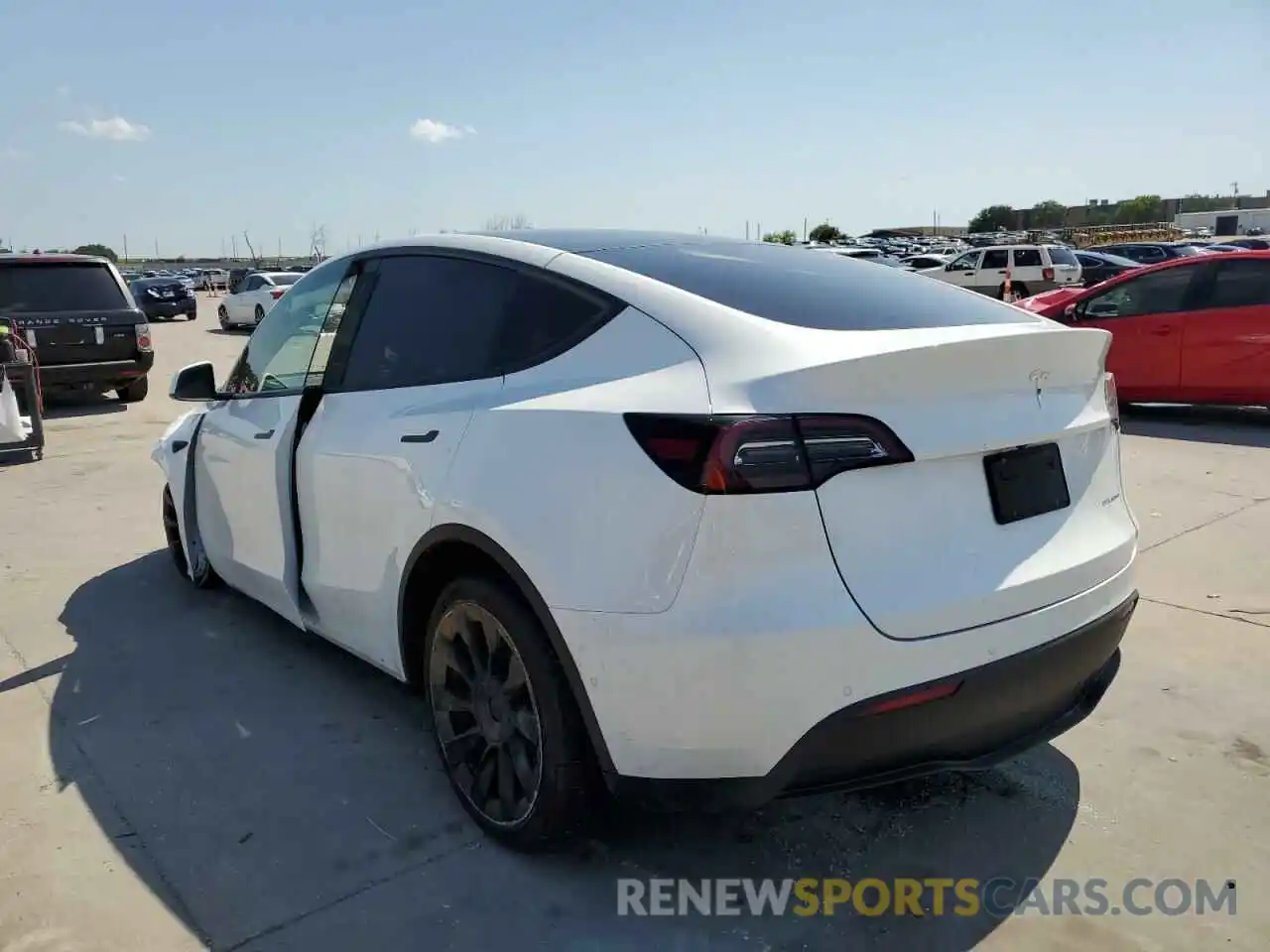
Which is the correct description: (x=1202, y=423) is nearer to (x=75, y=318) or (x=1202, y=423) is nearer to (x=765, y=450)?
(x=765, y=450)

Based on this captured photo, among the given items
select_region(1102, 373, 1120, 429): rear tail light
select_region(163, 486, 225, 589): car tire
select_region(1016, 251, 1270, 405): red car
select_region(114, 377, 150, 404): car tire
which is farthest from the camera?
select_region(114, 377, 150, 404): car tire

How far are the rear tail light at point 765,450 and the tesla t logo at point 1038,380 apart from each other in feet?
1.86

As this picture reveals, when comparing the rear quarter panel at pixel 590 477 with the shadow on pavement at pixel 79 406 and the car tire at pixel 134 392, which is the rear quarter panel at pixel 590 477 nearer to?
the shadow on pavement at pixel 79 406

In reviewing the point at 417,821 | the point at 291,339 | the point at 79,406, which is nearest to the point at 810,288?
the point at 417,821

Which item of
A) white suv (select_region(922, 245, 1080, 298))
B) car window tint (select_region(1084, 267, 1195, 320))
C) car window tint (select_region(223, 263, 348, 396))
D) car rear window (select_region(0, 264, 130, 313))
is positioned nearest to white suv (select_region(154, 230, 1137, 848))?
car window tint (select_region(223, 263, 348, 396))

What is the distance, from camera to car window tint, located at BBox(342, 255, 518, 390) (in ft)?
10.1

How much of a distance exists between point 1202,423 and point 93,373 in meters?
11.4

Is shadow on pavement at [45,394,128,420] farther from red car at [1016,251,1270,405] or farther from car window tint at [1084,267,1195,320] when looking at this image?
car window tint at [1084,267,1195,320]

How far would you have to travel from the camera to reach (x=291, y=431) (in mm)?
3771

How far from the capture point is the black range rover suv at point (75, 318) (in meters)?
11.1

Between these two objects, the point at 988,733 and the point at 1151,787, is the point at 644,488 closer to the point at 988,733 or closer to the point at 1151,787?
the point at 988,733

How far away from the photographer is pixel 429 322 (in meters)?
3.33

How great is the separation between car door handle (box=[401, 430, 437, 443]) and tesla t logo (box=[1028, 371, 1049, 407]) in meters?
1.61

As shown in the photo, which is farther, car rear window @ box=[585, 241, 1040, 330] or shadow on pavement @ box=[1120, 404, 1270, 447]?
shadow on pavement @ box=[1120, 404, 1270, 447]
